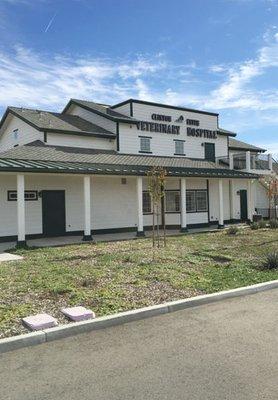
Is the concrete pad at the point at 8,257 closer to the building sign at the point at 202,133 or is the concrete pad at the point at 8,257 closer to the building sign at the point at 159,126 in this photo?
the building sign at the point at 159,126

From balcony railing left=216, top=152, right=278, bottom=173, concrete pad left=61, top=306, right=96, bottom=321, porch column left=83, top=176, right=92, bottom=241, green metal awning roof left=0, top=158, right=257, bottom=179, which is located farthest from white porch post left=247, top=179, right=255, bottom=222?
concrete pad left=61, top=306, right=96, bottom=321

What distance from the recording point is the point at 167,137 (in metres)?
26.8

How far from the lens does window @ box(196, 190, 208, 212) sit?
85.0 feet

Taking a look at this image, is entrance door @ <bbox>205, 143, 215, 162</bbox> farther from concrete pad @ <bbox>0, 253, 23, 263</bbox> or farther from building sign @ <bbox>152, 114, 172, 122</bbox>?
concrete pad @ <bbox>0, 253, 23, 263</bbox>

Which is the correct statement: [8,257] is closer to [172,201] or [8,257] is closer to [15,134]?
[172,201]

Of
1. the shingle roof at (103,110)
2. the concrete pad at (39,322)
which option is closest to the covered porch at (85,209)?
the shingle roof at (103,110)

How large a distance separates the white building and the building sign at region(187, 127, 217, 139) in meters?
0.06

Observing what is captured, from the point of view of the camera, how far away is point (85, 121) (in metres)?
26.9

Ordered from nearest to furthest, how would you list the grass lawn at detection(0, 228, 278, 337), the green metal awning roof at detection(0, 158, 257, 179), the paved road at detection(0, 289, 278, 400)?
the paved road at detection(0, 289, 278, 400), the grass lawn at detection(0, 228, 278, 337), the green metal awning roof at detection(0, 158, 257, 179)

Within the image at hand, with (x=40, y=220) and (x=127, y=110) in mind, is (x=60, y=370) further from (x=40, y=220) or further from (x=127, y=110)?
(x=127, y=110)

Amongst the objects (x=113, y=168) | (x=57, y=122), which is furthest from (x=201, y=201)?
(x=57, y=122)

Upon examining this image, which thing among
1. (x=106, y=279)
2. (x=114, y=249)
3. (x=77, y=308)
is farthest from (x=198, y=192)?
(x=77, y=308)

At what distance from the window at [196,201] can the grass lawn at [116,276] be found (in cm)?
983

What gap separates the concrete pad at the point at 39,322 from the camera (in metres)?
6.11
